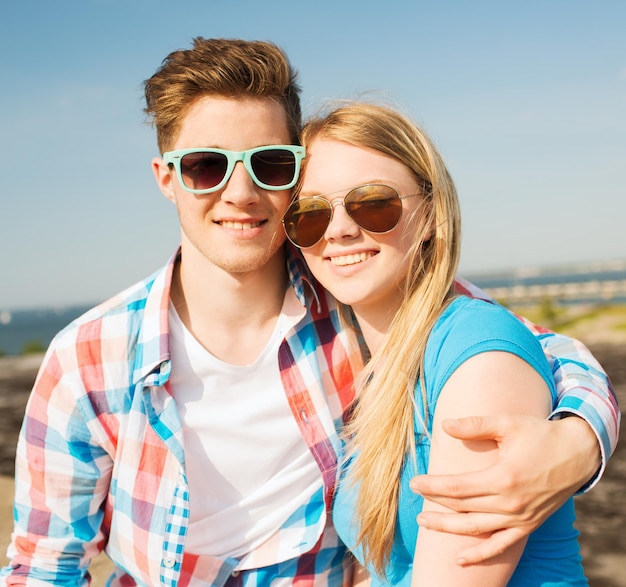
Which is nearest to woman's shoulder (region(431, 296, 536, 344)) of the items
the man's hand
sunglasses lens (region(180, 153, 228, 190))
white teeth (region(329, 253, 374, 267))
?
the man's hand

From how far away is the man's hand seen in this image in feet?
5.29

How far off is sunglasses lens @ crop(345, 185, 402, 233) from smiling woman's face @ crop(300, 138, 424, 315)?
0.12 feet

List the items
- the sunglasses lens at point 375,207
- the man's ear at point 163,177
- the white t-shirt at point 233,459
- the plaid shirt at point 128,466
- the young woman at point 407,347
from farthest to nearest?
the man's ear at point 163,177
the white t-shirt at point 233,459
the plaid shirt at point 128,466
the sunglasses lens at point 375,207
the young woman at point 407,347

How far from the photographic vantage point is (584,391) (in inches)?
79.4

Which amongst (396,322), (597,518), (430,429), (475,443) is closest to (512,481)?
(475,443)

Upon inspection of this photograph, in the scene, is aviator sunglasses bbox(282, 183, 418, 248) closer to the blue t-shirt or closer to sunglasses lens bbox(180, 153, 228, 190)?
the blue t-shirt

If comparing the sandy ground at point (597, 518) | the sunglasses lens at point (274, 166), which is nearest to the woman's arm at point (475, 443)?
the sunglasses lens at point (274, 166)

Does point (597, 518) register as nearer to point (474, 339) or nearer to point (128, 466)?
point (474, 339)

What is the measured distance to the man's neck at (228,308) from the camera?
9.33ft

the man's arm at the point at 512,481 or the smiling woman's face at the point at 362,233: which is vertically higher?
the smiling woman's face at the point at 362,233

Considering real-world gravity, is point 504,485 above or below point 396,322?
below

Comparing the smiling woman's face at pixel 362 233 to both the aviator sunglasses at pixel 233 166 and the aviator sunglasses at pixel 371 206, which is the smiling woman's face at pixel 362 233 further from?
the aviator sunglasses at pixel 233 166

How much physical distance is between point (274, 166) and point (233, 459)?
1412 mm

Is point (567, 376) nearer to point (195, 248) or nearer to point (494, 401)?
point (494, 401)
